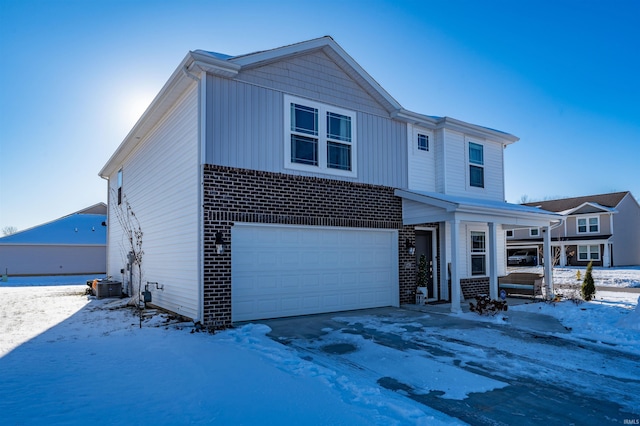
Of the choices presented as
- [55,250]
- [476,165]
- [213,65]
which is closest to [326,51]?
[213,65]

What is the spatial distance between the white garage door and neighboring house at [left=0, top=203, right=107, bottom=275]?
22.6 m

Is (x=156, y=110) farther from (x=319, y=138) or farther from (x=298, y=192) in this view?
(x=298, y=192)

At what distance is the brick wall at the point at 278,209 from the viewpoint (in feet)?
28.1

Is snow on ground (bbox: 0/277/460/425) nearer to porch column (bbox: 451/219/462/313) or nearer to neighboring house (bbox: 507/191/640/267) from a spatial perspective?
porch column (bbox: 451/219/462/313)

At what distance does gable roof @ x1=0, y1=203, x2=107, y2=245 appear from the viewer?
28.6 meters

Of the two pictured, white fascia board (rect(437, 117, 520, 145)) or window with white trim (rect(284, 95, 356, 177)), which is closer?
window with white trim (rect(284, 95, 356, 177))

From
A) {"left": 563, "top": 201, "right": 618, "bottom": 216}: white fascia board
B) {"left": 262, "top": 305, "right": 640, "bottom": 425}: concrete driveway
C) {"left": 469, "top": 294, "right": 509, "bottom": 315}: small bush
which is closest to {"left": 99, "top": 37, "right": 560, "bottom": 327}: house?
{"left": 469, "top": 294, "right": 509, "bottom": 315}: small bush

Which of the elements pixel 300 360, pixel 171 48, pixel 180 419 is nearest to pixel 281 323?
pixel 300 360

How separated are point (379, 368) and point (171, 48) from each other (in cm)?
942

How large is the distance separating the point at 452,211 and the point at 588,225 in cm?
3141

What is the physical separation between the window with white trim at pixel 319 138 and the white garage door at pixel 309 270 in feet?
5.34

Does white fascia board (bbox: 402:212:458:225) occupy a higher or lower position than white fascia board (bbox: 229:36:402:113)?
lower

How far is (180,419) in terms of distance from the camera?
395 cm

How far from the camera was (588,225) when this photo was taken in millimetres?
35031
